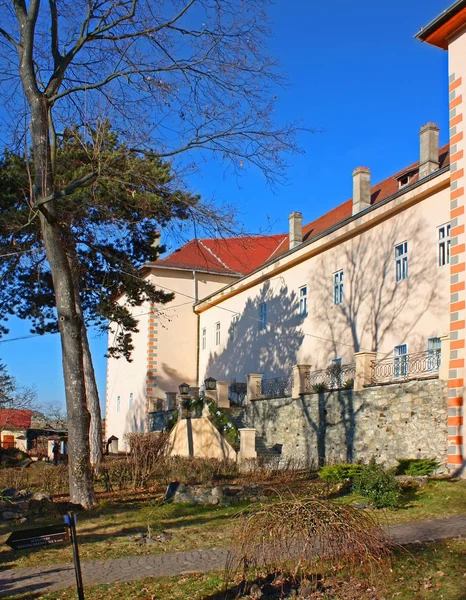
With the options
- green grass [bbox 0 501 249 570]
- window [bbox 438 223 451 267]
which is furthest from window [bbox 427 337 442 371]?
green grass [bbox 0 501 249 570]

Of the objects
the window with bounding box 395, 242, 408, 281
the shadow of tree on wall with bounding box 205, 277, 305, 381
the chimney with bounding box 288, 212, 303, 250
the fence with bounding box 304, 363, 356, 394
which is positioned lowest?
the fence with bounding box 304, 363, 356, 394

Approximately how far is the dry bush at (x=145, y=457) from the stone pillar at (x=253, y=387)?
860 cm

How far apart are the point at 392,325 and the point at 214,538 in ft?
41.0

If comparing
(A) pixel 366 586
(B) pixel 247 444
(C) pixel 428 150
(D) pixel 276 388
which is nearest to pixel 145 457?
(B) pixel 247 444

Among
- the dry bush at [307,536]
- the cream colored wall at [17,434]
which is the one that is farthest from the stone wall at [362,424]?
the cream colored wall at [17,434]

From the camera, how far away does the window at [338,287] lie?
79.3 feet

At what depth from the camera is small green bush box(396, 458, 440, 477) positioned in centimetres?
1434

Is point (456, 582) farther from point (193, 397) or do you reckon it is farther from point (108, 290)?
point (193, 397)

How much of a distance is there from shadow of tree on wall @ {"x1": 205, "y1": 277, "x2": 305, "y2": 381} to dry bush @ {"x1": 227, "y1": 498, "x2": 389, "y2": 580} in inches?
809

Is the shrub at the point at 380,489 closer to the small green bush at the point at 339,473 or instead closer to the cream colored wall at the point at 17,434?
the small green bush at the point at 339,473

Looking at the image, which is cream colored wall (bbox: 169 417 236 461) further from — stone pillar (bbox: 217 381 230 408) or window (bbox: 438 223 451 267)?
window (bbox: 438 223 451 267)

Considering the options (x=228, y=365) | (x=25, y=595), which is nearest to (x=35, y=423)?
(x=228, y=365)

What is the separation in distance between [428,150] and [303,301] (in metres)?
7.67

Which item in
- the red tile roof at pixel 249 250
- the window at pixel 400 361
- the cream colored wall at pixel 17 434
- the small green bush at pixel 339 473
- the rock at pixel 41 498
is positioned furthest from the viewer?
the cream colored wall at pixel 17 434
